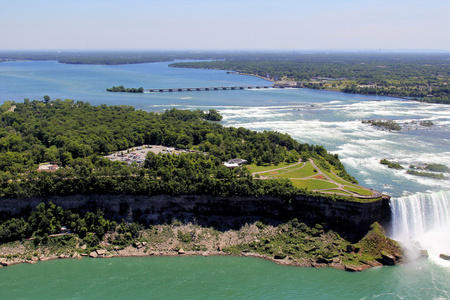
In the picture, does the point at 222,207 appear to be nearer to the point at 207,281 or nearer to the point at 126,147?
the point at 207,281

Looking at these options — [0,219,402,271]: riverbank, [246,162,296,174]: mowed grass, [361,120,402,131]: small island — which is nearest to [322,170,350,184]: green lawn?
[246,162,296,174]: mowed grass

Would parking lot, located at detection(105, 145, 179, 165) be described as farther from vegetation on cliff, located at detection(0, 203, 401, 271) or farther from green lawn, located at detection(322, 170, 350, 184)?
green lawn, located at detection(322, 170, 350, 184)

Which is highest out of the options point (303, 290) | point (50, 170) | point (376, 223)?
point (50, 170)

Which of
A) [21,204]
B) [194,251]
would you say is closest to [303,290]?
[194,251]

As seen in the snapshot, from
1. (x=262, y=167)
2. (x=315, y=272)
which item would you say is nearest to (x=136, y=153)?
(x=262, y=167)

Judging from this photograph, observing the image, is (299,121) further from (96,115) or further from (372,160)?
(96,115)
